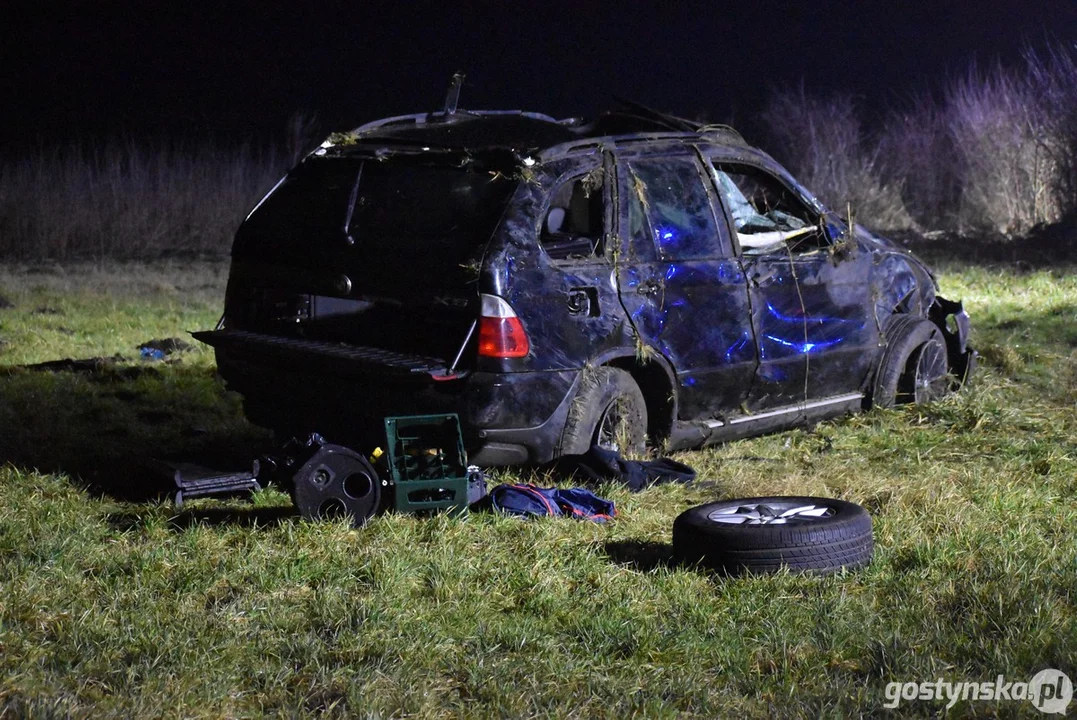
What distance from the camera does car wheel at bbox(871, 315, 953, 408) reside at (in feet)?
27.0

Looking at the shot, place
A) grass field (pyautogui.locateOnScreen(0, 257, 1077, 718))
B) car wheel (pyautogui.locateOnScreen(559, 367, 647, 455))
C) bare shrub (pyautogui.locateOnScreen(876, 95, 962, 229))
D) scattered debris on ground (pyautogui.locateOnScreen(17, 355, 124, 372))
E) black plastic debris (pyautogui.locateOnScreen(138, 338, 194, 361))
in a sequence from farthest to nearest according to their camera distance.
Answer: bare shrub (pyautogui.locateOnScreen(876, 95, 962, 229))
black plastic debris (pyautogui.locateOnScreen(138, 338, 194, 361))
scattered debris on ground (pyautogui.locateOnScreen(17, 355, 124, 372))
car wheel (pyautogui.locateOnScreen(559, 367, 647, 455))
grass field (pyautogui.locateOnScreen(0, 257, 1077, 718))

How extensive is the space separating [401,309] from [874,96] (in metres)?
36.1

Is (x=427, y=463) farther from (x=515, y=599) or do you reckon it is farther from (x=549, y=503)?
(x=515, y=599)

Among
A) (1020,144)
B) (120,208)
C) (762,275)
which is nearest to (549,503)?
(762,275)

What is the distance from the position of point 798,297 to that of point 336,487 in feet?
9.98

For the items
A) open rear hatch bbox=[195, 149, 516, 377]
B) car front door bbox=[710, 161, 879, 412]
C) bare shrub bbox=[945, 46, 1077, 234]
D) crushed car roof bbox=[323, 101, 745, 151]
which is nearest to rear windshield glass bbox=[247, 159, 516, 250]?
open rear hatch bbox=[195, 149, 516, 377]

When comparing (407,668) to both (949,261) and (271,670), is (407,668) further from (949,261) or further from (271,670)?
(949,261)

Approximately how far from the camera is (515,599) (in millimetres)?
4953

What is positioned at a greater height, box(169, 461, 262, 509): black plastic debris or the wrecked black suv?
the wrecked black suv

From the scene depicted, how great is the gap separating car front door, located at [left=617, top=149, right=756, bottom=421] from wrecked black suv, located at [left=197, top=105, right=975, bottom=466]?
1cm

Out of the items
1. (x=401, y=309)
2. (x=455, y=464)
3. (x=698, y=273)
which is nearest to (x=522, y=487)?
(x=455, y=464)

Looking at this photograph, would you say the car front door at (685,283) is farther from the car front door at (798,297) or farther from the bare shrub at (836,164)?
the bare shrub at (836,164)

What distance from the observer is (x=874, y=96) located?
4003cm

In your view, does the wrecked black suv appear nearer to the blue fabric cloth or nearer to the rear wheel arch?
the rear wheel arch
